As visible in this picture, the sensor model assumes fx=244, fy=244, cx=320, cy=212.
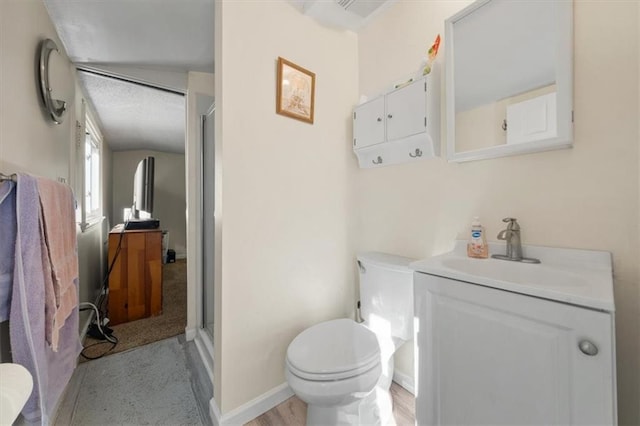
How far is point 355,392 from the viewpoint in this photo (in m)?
0.96

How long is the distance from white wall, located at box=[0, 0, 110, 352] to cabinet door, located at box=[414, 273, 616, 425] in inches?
A: 64.9

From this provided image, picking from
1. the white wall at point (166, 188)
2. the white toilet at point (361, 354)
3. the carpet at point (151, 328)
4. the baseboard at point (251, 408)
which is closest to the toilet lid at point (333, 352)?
the white toilet at point (361, 354)

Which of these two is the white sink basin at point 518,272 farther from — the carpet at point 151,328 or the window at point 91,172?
the window at point 91,172

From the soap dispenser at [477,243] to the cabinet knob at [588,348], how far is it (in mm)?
508

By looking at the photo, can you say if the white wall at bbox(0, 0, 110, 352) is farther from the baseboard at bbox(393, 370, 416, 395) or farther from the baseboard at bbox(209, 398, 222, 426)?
the baseboard at bbox(393, 370, 416, 395)

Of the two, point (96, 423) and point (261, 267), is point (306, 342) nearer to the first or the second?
point (261, 267)

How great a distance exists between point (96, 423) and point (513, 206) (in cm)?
220

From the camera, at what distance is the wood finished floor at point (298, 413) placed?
122 centimetres

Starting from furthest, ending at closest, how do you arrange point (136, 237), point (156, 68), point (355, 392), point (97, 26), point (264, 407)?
point (136, 237), point (156, 68), point (97, 26), point (264, 407), point (355, 392)

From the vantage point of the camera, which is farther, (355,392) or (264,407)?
(264,407)

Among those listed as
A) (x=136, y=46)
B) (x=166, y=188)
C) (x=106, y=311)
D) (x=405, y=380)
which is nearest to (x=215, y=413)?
(x=405, y=380)

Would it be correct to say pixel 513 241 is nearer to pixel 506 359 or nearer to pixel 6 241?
pixel 506 359

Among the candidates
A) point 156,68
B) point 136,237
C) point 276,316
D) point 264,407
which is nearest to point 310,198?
point 276,316

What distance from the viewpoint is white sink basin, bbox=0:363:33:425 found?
0.45 metres
